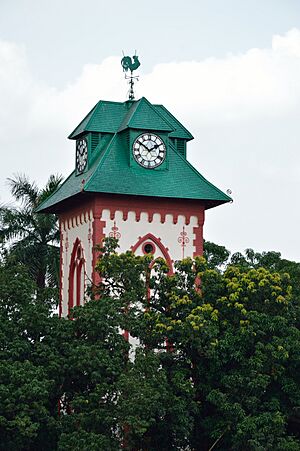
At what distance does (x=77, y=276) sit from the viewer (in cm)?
3884

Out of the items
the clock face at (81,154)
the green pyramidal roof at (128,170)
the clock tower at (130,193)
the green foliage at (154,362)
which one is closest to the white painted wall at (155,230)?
the clock tower at (130,193)

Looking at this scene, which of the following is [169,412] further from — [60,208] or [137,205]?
[60,208]

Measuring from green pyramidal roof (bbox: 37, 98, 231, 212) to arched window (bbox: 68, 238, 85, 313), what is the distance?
1.70m

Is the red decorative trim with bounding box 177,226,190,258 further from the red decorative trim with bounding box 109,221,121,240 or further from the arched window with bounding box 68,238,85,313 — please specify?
the arched window with bounding box 68,238,85,313

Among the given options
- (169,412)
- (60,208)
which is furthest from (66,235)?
(169,412)

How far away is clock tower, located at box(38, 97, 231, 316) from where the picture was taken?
3672 centimetres

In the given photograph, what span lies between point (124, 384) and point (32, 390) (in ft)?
7.43

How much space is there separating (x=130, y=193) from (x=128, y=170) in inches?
44.9

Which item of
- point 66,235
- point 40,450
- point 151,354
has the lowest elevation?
point 40,450

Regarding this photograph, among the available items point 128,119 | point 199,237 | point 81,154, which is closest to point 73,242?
point 81,154

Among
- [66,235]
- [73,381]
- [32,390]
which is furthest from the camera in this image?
[66,235]

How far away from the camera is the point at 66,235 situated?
39.9m

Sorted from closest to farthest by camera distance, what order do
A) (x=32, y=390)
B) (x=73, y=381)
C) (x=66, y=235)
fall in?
(x=32, y=390) < (x=73, y=381) < (x=66, y=235)

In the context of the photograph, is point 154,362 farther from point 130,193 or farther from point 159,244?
point 130,193
